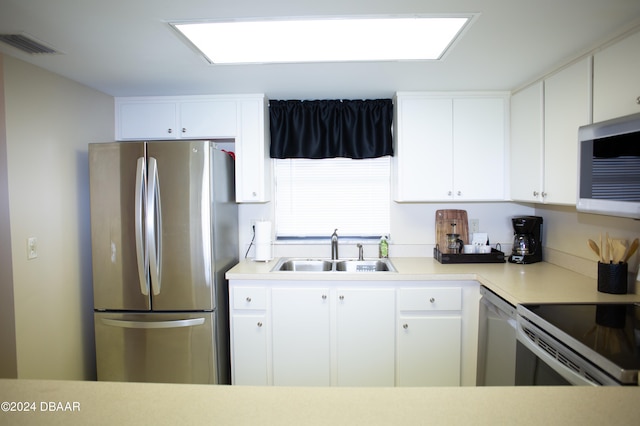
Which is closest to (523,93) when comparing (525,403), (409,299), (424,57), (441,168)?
(441,168)

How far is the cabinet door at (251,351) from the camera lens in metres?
2.40

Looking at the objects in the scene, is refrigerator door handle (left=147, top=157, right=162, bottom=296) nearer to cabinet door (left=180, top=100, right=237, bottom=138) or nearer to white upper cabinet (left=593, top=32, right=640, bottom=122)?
cabinet door (left=180, top=100, right=237, bottom=138)

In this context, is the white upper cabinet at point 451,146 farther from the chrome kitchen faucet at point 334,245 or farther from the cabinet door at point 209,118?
the cabinet door at point 209,118

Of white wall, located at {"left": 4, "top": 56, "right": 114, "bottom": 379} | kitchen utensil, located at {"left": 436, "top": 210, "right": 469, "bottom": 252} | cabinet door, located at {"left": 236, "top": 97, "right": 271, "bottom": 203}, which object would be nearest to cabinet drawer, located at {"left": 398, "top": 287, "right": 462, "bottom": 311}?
kitchen utensil, located at {"left": 436, "top": 210, "right": 469, "bottom": 252}

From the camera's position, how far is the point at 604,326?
1470 millimetres

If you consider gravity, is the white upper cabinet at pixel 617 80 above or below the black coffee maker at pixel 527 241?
above

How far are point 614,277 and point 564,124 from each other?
91 cm

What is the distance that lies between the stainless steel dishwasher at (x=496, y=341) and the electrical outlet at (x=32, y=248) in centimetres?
275

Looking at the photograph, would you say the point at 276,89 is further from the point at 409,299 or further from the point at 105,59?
the point at 409,299

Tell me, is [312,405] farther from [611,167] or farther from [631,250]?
[631,250]

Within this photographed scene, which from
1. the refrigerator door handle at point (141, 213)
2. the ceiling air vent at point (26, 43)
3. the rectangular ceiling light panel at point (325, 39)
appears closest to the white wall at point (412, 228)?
the refrigerator door handle at point (141, 213)

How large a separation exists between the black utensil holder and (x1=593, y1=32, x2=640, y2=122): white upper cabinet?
0.80 meters

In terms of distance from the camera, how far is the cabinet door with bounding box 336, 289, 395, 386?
2369 mm

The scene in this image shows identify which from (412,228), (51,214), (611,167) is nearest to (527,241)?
(412,228)
